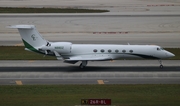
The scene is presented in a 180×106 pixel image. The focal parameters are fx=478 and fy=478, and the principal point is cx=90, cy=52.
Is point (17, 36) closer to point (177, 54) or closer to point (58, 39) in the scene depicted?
point (58, 39)

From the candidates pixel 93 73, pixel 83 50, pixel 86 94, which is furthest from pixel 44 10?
pixel 86 94

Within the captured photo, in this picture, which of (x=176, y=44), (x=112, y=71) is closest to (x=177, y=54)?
(x=176, y=44)

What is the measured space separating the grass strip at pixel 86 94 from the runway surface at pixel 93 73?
2395mm

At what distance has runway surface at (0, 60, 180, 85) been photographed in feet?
124

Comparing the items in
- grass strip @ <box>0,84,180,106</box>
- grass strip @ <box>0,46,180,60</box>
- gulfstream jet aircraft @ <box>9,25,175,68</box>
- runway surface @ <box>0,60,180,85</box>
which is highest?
gulfstream jet aircraft @ <box>9,25,175,68</box>

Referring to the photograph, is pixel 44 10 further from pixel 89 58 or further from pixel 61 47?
pixel 89 58

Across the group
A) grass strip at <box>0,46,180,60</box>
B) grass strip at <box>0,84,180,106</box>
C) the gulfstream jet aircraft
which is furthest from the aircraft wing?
grass strip at <box>0,84,180,106</box>

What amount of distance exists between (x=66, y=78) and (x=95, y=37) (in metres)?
25.9

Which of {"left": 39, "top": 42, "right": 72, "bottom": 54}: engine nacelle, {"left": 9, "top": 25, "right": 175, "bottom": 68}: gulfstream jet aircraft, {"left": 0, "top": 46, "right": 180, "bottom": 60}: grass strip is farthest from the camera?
{"left": 0, "top": 46, "right": 180, "bottom": 60}: grass strip

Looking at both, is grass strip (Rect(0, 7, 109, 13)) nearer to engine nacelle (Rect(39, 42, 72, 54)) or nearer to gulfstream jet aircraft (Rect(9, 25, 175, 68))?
gulfstream jet aircraft (Rect(9, 25, 175, 68))

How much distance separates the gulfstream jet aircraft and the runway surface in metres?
1.10

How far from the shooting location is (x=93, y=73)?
1620 inches

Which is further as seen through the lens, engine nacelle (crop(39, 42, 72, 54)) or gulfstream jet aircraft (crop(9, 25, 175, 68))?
gulfstream jet aircraft (crop(9, 25, 175, 68))

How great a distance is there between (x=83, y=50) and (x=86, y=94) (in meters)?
11.5
